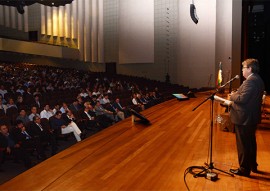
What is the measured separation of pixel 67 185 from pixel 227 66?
1142cm

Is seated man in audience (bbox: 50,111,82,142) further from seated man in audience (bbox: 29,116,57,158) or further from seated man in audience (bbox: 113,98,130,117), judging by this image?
seated man in audience (bbox: 113,98,130,117)

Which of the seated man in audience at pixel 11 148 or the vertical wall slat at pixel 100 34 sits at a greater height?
the vertical wall slat at pixel 100 34

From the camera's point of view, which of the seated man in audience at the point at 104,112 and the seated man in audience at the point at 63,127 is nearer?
the seated man in audience at the point at 63,127

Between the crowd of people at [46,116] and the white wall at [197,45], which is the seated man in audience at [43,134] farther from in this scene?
the white wall at [197,45]

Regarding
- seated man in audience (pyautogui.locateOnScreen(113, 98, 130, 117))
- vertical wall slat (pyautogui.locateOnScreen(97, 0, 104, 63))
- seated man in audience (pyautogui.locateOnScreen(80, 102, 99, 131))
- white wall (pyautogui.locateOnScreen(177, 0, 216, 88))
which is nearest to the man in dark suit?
seated man in audience (pyautogui.locateOnScreen(80, 102, 99, 131))

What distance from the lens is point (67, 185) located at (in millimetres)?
2061

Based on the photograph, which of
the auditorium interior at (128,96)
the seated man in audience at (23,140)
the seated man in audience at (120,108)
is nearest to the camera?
the auditorium interior at (128,96)

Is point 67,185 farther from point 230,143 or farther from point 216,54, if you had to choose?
point 216,54

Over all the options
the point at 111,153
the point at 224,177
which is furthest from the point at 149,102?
the point at 224,177

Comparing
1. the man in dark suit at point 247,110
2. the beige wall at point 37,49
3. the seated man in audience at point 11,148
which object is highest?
the beige wall at point 37,49

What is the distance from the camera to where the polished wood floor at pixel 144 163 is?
204 centimetres

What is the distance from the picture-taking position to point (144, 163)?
2.52m

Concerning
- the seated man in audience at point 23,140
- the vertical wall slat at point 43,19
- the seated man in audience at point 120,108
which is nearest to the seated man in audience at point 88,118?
A: the seated man in audience at point 120,108

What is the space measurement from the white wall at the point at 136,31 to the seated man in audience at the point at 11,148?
36.4 ft
